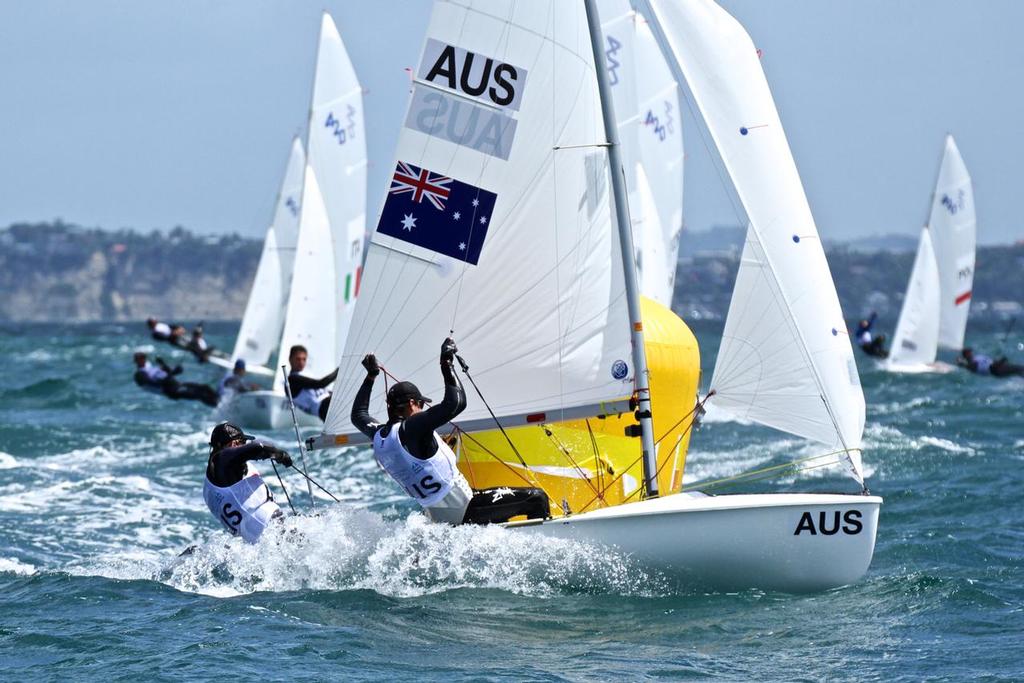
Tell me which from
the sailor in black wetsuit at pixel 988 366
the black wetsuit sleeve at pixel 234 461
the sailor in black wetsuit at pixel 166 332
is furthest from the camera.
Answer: the sailor in black wetsuit at pixel 988 366

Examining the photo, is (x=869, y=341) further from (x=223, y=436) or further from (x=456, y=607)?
(x=456, y=607)

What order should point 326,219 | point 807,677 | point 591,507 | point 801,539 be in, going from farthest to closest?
point 326,219 → point 591,507 → point 801,539 → point 807,677

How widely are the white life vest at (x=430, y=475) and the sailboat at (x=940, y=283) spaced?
2272cm

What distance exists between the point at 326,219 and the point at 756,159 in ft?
42.3

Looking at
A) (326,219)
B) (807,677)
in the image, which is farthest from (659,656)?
(326,219)

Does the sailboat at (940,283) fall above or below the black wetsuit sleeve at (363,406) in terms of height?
above

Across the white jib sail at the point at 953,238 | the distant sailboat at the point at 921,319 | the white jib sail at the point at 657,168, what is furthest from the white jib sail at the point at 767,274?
the distant sailboat at the point at 921,319

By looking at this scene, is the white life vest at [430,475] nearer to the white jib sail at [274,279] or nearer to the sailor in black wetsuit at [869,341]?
the white jib sail at [274,279]

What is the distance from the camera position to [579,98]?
9336 millimetres

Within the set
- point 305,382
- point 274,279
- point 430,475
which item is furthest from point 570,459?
point 274,279

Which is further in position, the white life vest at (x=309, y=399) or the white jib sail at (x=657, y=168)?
the white jib sail at (x=657, y=168)

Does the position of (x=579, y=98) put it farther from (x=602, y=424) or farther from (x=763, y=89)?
(x=602, y=424)

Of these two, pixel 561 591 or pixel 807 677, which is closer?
pixel 807 677

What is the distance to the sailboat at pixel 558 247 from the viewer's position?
29.8 ft
